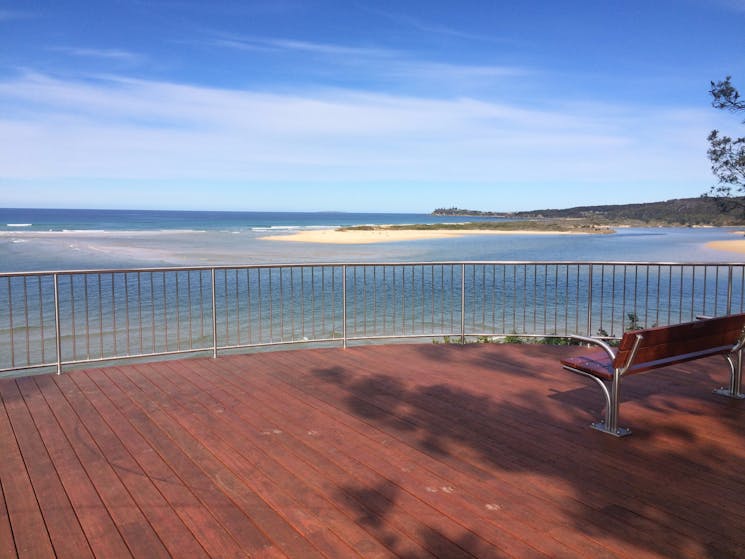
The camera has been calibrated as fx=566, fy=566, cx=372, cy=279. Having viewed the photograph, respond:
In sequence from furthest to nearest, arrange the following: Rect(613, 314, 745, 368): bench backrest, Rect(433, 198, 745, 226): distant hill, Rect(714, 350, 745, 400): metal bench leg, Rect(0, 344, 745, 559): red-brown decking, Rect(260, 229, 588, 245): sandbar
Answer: Rect(433, 198, 745, 226): distant hill → Rect(260, 229, 588, 245): sandbar → Rect(714, 350, 745, 400): metal bench leg → Rect(613, 314, 745, 368): bench backrest → Rect(0, 344, 745, 559): red-brown decking

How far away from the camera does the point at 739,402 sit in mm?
4758

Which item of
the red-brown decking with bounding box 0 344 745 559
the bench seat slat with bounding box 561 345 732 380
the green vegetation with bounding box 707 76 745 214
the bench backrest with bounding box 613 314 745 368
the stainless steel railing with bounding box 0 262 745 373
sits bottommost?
the stainless steel railing with bounding box 0 262 745 373

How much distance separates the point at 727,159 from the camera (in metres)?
9.38

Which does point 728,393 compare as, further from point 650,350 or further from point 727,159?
point 727,159

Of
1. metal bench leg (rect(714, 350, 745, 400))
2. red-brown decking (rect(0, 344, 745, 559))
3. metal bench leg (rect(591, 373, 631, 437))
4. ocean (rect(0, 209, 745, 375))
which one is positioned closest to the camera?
red-brown decking (rect(0, 344, 745, 559))

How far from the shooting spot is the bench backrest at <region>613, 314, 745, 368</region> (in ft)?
12.5

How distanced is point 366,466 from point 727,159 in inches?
351

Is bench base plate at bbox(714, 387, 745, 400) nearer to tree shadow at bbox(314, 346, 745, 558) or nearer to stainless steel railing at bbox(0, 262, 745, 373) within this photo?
tree shadow at bbox(314, 346, 745, 558)

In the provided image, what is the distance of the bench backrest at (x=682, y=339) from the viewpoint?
3818 millimetres

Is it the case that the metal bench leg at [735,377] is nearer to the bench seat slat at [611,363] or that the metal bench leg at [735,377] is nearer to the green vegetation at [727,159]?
the bench seat slat at [611,363]

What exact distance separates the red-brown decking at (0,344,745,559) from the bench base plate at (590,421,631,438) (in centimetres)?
10

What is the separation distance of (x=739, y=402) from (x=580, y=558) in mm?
3139

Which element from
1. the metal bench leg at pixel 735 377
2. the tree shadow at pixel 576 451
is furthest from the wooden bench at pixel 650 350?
the tree shadow at pixel 576 451

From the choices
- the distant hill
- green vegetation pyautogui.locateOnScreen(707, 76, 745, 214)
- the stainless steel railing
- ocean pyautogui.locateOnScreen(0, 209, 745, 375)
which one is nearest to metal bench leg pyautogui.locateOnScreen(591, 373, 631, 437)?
ocean pyautogui.locateOnScreen(0, 209, 745, 375)
